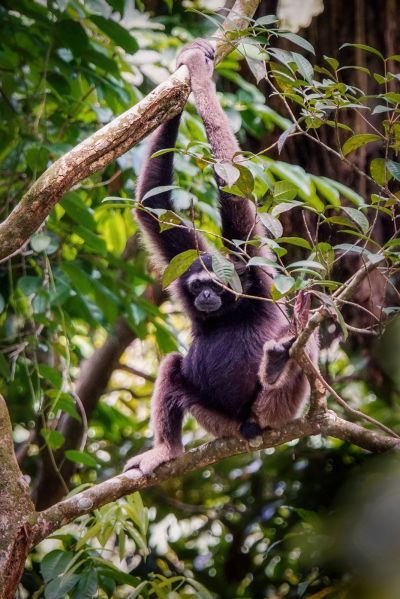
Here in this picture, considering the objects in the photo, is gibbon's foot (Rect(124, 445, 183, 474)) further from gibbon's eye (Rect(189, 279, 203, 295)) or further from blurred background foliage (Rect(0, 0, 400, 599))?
gibbon's eye (Rect(189, 279, 203, 295))

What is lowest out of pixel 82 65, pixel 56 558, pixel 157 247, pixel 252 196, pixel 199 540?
pixel 199 540

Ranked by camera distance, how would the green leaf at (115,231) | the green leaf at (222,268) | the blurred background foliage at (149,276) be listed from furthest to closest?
the green leaf at (115,231)
the blurred background foliage at (149,276)
the green leaf at (222,268)

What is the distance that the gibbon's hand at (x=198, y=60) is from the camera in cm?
537

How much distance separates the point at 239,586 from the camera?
281 inches

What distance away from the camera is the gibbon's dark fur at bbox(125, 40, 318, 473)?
5395 mm

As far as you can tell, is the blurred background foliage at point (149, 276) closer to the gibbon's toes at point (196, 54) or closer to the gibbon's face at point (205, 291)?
the gibbon's toes at point (196, 54)

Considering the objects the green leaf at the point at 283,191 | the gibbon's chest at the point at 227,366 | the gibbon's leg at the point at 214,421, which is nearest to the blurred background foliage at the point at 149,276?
the gibbon's chest at the point at 227,366

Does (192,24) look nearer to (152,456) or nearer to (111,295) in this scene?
(111,295)

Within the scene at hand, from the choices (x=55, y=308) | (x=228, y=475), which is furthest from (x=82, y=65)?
(x=228, y=475)

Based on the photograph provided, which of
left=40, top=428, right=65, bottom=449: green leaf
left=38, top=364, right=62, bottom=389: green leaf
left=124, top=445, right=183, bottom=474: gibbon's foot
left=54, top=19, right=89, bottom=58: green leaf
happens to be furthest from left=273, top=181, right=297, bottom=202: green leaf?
left=40, top=428, right=65, bottom=449: green leaf

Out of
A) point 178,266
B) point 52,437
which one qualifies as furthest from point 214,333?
point 178,266

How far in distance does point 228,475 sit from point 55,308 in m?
2.60

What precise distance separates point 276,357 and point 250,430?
1.03 m

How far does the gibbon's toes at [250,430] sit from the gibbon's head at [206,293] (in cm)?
89
